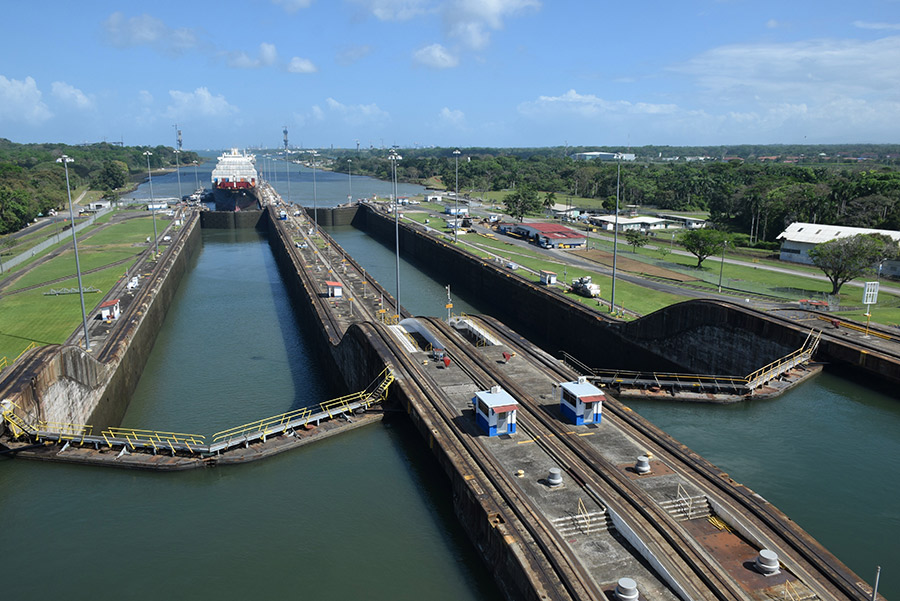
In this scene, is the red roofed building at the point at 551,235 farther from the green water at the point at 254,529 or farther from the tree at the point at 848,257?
the green water at the point at 254,529

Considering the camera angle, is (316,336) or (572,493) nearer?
(572,493)

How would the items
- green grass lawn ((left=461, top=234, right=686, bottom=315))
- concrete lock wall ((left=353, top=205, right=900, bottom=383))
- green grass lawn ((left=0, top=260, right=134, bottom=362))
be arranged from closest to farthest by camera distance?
concrete lock wall ((left=353, top=205, right=900, bottom=383)) → green grass lawn ((left=0, top=260, right=134, bottom=362)) → green grass lawn ((left=461, top=234, right=686, bottom=315))

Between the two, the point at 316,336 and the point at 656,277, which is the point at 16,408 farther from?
the point at 656,277

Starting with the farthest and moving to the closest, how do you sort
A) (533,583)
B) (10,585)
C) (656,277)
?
(656,277) → (10,585) → (533,583)

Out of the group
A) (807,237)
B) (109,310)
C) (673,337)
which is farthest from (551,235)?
(109,310)

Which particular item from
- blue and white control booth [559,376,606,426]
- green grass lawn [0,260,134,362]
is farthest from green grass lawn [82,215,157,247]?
blue and white control booth [559,376,606,426]

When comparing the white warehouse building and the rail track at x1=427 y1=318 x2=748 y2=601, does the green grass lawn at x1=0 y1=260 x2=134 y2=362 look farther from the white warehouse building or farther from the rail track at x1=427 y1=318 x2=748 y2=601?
the white warehouse building

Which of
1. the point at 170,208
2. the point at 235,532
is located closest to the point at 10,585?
the point at 235,532

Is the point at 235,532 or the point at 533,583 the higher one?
the point at 533,583
